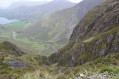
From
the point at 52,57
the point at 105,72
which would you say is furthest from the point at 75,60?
the point at 105,72

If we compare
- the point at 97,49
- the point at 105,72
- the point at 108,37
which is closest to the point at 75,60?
the point at 97,49

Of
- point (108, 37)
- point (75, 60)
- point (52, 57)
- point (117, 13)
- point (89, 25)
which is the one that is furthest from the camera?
point (52, 57)

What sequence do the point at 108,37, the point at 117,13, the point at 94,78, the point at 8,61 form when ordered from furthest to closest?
the point at 117,13, the point at 108,37, the point at 8,61, the point at 94,78

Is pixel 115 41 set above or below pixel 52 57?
above

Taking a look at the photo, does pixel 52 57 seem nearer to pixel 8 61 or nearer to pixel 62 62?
pixel 62 62

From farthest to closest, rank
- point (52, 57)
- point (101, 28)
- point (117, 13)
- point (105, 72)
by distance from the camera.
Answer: point (52, 57)
point (101, 28)
point (117, 13)
point (105, 72)

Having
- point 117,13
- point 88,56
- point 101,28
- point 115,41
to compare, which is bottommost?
point 88,56

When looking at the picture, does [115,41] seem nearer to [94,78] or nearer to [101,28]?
[101,28]

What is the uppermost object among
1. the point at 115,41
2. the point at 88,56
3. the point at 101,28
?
the point at 101,28

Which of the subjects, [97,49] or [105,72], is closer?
[105,72]
